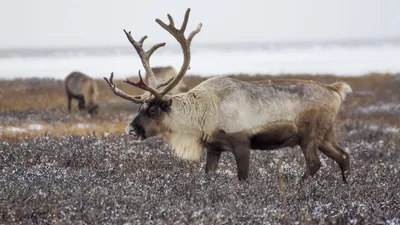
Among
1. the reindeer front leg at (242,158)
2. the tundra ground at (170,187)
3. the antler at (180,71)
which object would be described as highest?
the antler at (180,71)

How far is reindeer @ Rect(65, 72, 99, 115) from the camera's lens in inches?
877

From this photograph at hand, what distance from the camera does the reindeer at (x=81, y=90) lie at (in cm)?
2228

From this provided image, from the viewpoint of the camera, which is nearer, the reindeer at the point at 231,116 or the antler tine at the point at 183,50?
the reindeer at the point at 231,116

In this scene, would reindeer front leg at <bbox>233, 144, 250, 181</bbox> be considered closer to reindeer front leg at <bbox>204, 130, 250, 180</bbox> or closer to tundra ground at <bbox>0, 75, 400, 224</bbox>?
reindeer front leg at <bbox>204, 130, 250, 180</bbox>

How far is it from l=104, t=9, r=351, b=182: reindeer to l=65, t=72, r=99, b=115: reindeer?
44.5 ft

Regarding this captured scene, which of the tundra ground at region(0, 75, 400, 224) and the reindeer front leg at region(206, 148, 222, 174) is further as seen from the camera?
the reindeer front leg at region(206, 148, 222, 174)

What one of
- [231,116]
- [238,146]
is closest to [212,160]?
[238,146]

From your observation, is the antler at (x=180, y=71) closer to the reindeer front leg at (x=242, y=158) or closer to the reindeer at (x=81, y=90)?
the reindeer front leg at (x=242, y=158)

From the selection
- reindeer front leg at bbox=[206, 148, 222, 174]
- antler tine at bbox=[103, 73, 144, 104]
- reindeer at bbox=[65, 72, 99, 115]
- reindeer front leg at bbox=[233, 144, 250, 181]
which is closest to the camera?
reindeer front leg at bbox=[233, 144, 250, 181]

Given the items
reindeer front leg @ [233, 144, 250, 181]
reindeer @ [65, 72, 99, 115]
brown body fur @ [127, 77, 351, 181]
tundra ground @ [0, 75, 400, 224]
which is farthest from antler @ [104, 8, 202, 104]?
reindeer @ [65, 72, 99, 115]

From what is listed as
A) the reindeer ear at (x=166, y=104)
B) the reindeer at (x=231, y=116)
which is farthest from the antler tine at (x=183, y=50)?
the reindeer ear at (x=166, y=104)

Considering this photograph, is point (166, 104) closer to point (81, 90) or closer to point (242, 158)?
point (242, 158)

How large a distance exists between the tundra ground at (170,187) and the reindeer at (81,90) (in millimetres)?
8462

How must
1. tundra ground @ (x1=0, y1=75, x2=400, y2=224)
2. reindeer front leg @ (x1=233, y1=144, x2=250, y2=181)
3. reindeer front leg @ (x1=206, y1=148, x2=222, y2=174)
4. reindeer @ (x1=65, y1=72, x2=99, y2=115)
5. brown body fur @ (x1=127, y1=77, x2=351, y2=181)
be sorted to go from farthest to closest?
reindeer @ (x1=65, y1=72, x2=99, y2=115), reindeer front leg @ (x1=206, y1=148, x2=222, y2=174), brown body fur @ (x1=127, y1=77, x2=351, y2=181), reindeer front leg @ (x1=233, y1=144, x2=250, y2=181), tundra ground @ (x1=0, y1=75, x2=400, y2=224)
